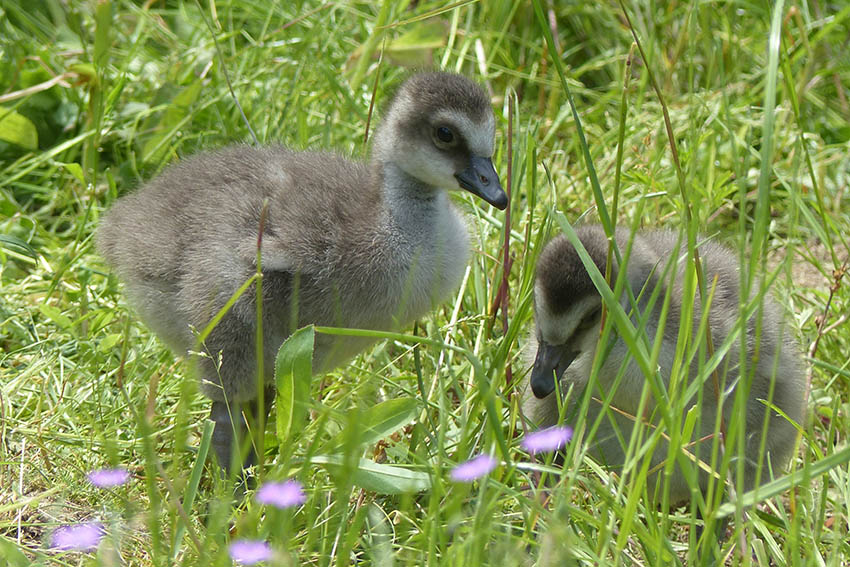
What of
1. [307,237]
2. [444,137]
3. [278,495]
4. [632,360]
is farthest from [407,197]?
[278,495]

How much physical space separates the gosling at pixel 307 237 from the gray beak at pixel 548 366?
0.28 metres

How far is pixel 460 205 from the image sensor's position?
3.30 m

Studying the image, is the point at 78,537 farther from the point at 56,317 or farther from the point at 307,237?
the point at 56,317

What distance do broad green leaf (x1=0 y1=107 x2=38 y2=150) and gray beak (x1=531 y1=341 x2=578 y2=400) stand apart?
205 cm

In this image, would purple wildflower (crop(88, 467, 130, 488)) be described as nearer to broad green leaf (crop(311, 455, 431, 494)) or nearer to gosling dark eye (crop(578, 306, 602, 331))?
broad green leaf (crop(311, 455, 431, 494))

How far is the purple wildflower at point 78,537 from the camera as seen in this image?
81.7 inches

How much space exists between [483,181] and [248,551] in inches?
48.2

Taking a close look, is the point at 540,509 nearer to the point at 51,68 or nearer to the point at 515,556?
the point at 515,556

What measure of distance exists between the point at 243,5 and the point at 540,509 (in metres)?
3.09

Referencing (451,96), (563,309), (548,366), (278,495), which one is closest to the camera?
(278,495)

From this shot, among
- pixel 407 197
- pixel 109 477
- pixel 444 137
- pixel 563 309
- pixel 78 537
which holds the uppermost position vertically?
pixel 444 137

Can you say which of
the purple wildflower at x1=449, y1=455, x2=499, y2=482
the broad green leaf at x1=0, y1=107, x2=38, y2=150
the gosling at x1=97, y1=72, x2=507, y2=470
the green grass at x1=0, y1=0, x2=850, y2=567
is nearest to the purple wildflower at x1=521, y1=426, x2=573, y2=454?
the green grass at x1=0, y1=0, x2=850, y2=567

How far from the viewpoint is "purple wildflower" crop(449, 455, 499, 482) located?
6.46 ft

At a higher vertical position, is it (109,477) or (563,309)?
(563,309)
